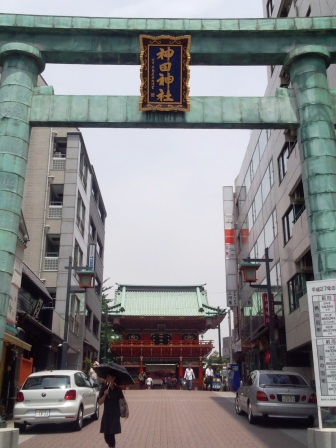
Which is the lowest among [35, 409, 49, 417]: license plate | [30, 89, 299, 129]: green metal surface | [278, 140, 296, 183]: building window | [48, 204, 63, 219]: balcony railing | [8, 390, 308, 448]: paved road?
[8, 390, 308, 448]: paved road

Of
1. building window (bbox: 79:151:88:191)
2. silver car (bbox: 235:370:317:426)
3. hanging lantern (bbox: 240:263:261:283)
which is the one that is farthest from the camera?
building window (bbox: 79:151:88:191)

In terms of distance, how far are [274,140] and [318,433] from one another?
2183 centimetres

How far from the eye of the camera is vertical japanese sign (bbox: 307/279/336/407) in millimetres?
9188

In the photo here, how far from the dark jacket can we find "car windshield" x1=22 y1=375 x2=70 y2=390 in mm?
4984

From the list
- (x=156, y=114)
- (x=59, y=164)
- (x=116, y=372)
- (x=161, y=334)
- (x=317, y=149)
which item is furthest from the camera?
(x=161, y=334)

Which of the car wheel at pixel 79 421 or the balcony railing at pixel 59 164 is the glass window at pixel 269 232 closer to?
the balcony railing at pixel 59 164

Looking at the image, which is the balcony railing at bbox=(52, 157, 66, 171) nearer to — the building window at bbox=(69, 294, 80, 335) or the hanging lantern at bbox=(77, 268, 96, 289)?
the building window at bbox=(69, 294, 80, 335)

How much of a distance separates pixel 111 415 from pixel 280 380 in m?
7.72

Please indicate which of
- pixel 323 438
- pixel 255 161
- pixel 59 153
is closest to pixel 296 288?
pixel 255 161

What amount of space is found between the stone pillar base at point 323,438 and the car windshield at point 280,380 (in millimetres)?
5718

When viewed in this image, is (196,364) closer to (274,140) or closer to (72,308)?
(72,308)

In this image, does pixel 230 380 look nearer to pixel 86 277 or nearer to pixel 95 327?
pixel 95 327

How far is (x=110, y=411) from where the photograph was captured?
357 inches

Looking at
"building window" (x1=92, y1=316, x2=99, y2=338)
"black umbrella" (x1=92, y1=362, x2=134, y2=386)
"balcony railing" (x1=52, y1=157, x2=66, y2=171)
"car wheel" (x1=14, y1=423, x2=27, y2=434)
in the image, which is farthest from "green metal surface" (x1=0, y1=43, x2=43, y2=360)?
"building window" (x1=92, y1=316, x2=99, y2=338)
